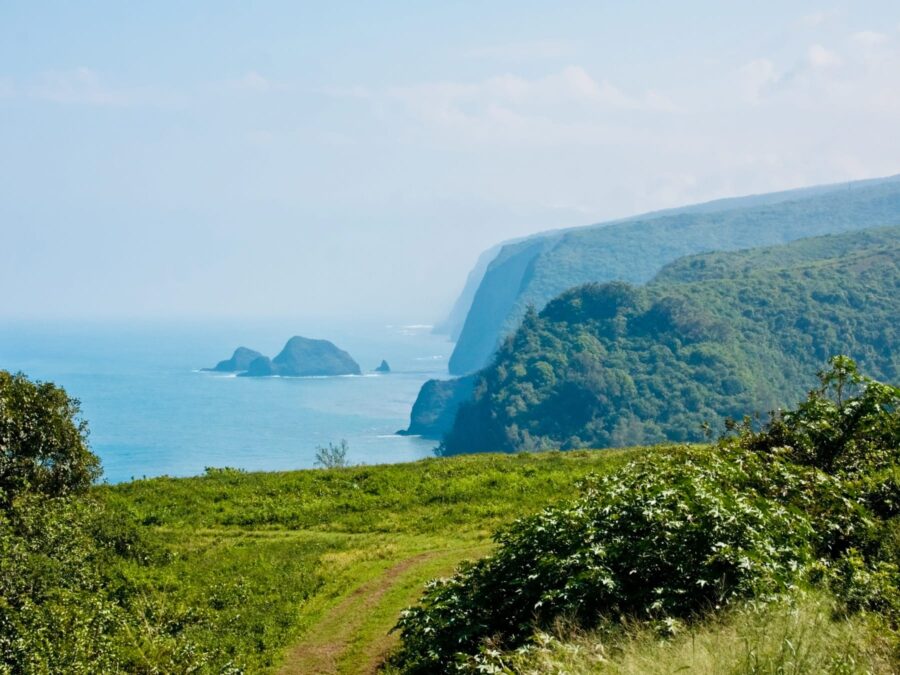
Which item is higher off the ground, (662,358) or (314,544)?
(314,544)

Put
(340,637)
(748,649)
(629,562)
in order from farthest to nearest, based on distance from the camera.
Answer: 1. (340,637)
2. (629,562)
3. (748,649)

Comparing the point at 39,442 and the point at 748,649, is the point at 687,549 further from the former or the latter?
the point at 39,442

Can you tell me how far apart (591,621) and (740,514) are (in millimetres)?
2481

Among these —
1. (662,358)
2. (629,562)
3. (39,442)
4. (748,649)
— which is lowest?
(662,358)

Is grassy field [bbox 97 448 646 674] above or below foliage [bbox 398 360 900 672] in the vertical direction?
below

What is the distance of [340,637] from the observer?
1692 centimetres

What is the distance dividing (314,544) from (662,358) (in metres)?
157

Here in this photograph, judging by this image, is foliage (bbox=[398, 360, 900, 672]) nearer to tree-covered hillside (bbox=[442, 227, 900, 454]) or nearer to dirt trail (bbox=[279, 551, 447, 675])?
dirt trail (bbox=[279, 551, 447, 675])

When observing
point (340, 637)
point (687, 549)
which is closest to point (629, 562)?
point (687, 549)

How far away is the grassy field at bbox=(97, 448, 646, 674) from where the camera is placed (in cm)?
1731

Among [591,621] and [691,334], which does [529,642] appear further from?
[691,334]

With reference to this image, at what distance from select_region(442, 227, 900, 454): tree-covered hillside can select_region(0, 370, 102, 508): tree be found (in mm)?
136581

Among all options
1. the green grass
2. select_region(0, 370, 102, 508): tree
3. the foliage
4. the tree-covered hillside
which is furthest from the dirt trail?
the tree-covered hillside

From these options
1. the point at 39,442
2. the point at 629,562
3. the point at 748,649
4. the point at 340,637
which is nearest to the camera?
the point at 748,649
